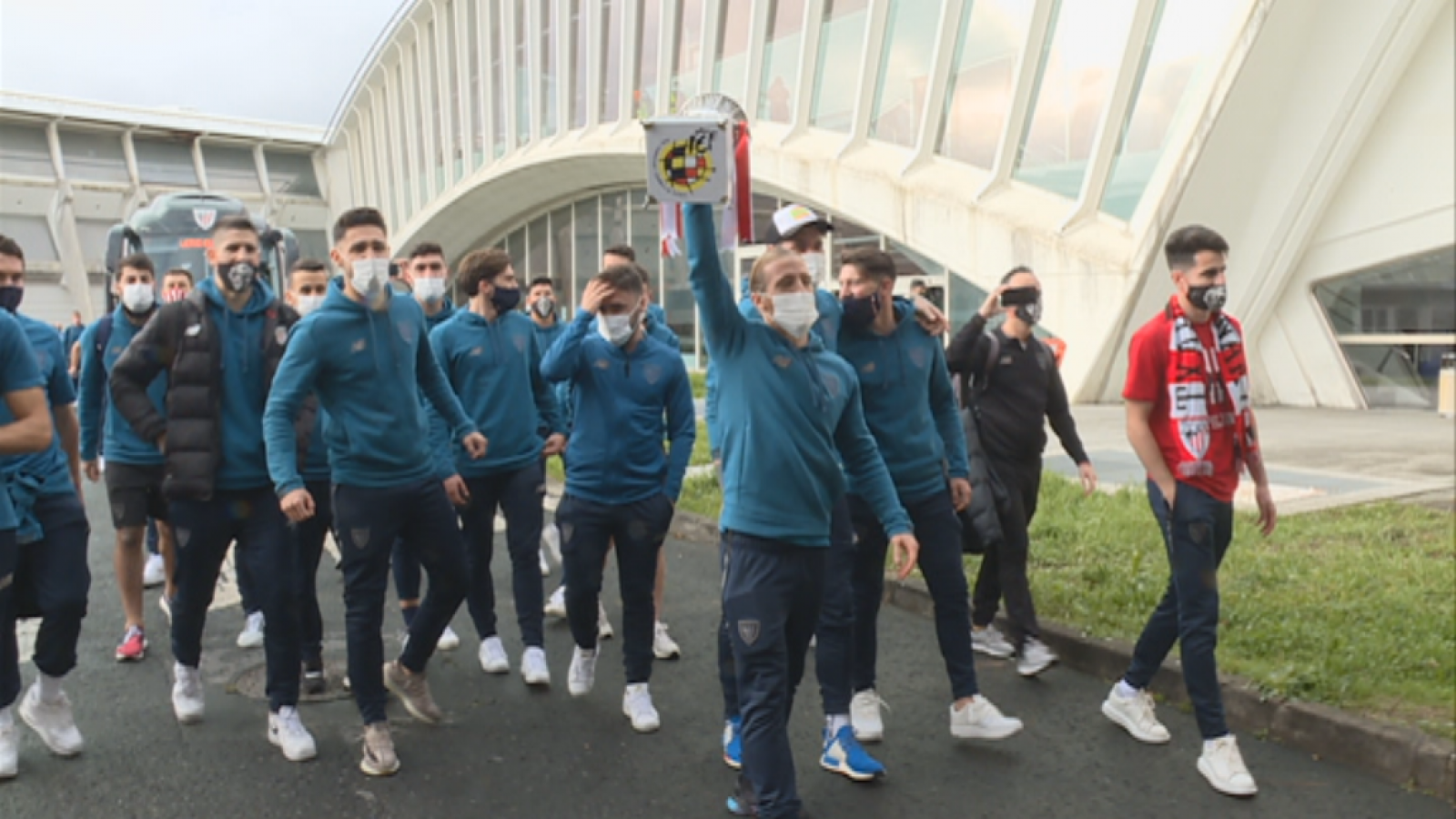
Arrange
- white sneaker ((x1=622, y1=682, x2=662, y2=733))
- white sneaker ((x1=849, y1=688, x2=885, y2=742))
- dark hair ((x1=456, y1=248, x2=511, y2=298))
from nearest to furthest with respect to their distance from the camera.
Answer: white sneaker ((x1=849, y1=688, x2=885, y2=742)), white sneaker ((x1=622, y1=682, x2=662, y2=733)), dark hair ((x1=456, y1=248, x2=511, y2=298))

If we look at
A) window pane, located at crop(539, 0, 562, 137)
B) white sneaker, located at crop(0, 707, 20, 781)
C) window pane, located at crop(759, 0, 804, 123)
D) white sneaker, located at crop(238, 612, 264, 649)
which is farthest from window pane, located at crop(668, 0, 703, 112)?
white sneaker, located at crop(0, 707, 20, 781)

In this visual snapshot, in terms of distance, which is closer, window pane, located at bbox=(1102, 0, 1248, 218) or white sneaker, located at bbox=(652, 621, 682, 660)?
white sneaker, located at bbox=(652, 621, 682, 660)

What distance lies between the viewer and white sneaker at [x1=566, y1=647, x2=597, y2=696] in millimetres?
5023

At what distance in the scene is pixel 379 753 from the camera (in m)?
4.14

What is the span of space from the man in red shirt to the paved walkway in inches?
14.5

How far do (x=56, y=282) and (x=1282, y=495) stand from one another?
39094 millimetres

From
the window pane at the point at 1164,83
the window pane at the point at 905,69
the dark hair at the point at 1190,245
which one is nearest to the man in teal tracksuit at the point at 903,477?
the dark hair at the point at 1190,245

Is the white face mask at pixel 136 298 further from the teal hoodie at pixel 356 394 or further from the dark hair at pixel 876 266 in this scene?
the dark hair at pixel 876 266

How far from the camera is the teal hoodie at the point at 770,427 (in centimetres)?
346

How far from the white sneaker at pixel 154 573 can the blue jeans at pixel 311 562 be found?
2801 mm

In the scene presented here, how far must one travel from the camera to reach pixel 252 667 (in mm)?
5500

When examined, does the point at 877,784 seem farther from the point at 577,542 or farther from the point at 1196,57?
the point at 1196,57

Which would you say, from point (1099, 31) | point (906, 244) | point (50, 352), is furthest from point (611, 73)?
point (50, 352)

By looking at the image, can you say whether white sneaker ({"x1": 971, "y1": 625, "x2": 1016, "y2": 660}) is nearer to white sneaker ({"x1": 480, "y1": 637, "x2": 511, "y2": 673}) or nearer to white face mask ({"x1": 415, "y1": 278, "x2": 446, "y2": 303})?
white sneaker ({"x1": 480, "y1": 637, "x2": 511, "y2": 673})
